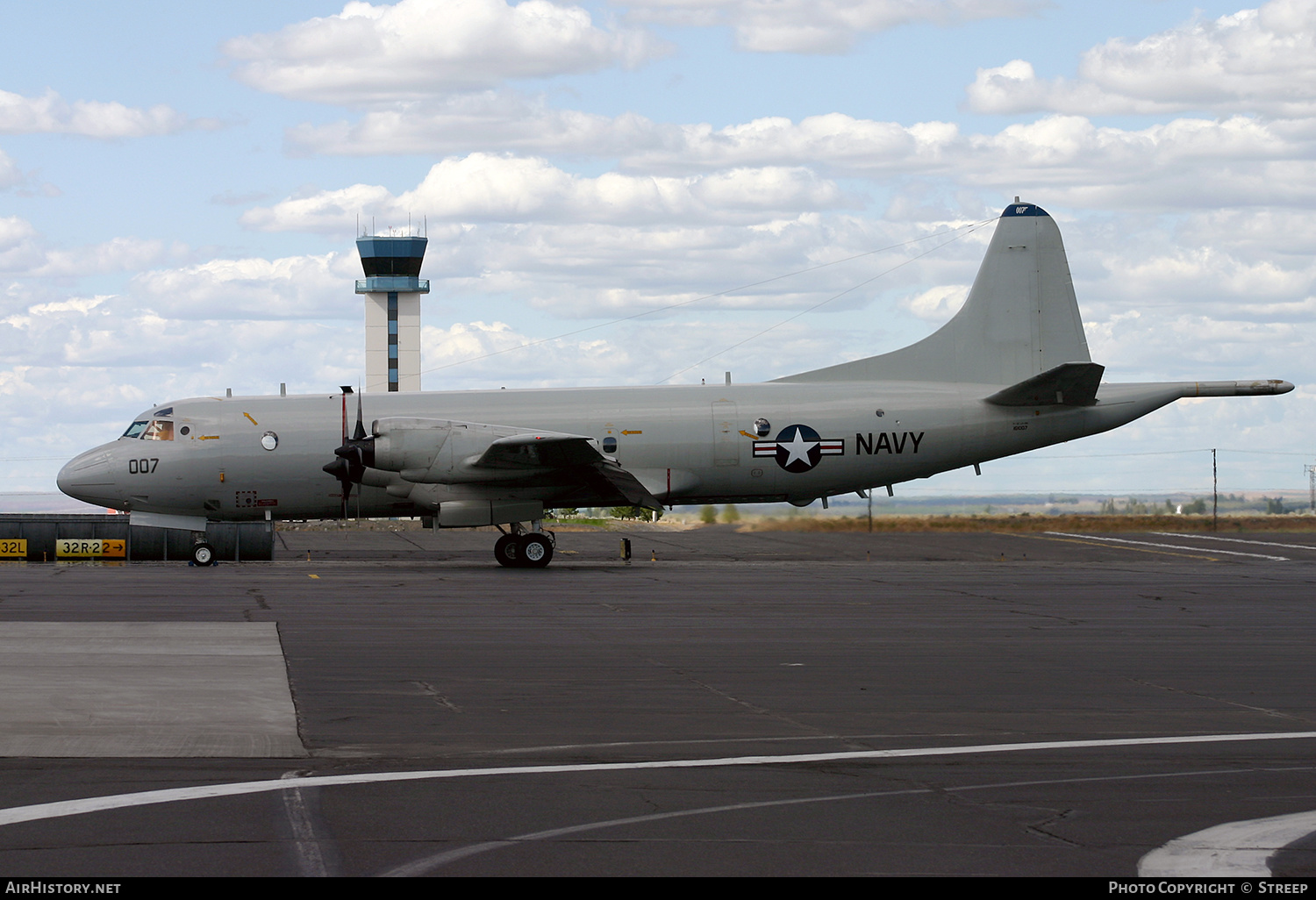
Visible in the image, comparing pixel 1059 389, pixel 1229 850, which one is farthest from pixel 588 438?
pixel 1229 850

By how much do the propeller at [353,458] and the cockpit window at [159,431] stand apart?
4.16m

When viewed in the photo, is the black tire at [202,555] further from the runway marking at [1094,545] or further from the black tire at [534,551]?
the runway marking at [1094,545]

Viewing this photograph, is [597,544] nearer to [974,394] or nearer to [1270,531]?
[974,394]

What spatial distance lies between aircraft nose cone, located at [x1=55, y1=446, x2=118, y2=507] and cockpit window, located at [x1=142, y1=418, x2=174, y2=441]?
3.20 feet

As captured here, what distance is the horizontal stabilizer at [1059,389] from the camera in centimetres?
3017

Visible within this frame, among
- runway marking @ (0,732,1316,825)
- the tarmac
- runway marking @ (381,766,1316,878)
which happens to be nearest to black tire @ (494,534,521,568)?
the tarmac

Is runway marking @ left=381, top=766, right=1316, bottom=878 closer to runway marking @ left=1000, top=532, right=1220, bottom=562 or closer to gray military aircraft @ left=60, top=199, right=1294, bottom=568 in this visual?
gray military aircraft @ left=60, top=199, right=1294, bottom=568

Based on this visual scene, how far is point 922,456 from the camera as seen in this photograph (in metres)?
31.6

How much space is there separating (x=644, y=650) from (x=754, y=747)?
19.0 feet

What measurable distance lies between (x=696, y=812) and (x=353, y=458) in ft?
72.7

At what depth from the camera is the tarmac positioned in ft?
22.6

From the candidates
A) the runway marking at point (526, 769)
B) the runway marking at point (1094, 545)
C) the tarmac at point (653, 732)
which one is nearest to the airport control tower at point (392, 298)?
the runway marking at point (1094, 545)

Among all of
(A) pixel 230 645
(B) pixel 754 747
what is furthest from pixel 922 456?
(B) pixel 754 747

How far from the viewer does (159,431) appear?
30.5 m
